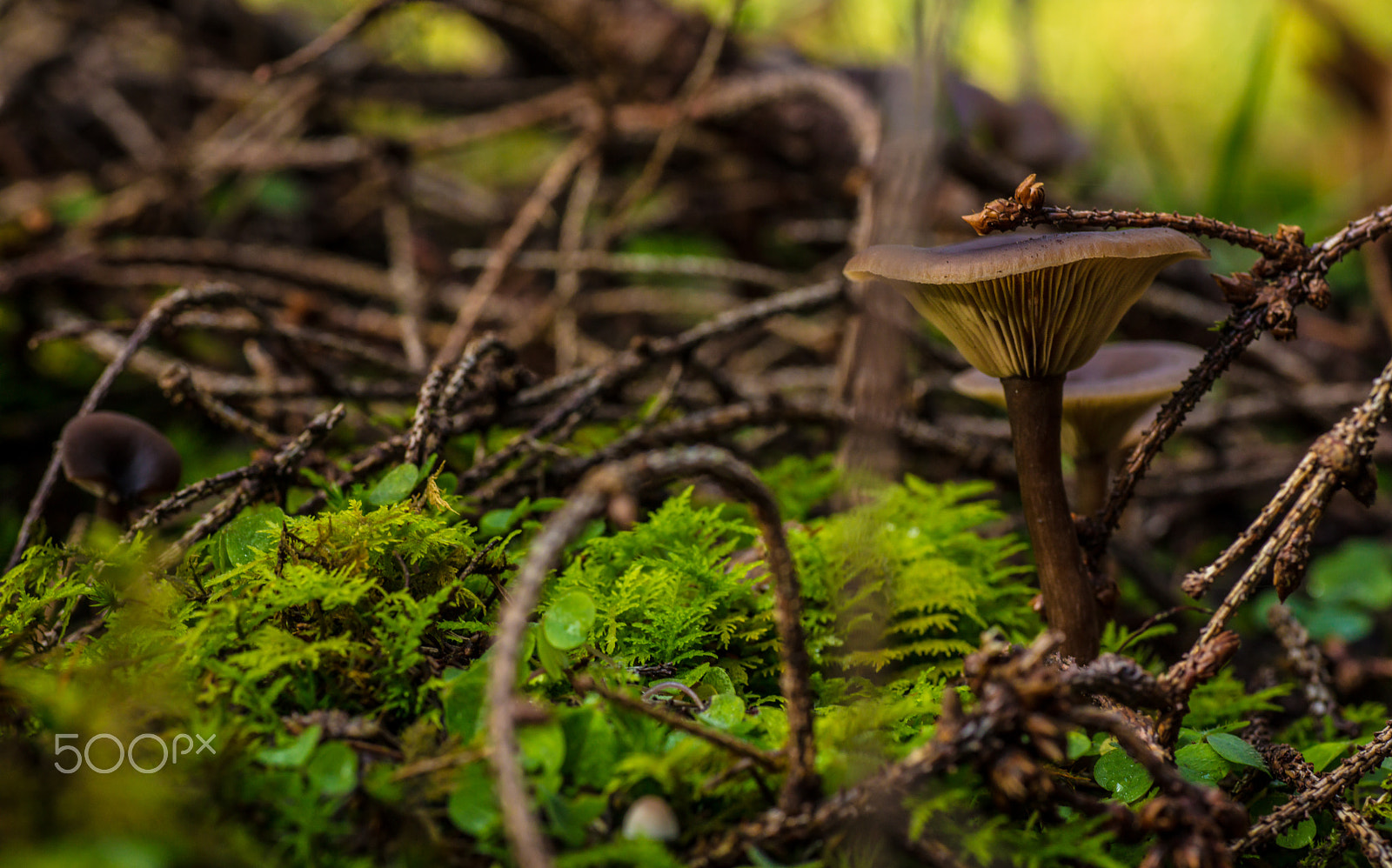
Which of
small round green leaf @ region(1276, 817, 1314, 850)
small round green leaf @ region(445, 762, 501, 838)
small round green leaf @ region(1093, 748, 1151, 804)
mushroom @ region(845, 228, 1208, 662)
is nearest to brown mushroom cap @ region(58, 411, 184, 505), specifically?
small round green leaf @ region(445, 762, 501, 838)

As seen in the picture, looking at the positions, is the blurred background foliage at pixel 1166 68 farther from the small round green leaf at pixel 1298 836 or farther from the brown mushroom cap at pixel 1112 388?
the small round green leaf at pixel 1298 836

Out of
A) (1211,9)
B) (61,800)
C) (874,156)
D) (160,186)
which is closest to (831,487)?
(874,156)

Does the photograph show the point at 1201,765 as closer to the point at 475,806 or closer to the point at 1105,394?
the point at 1105,394

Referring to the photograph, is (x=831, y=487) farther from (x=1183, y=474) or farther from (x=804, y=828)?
(x=1183, y=474)

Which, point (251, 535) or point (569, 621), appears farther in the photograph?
point (251, 535)

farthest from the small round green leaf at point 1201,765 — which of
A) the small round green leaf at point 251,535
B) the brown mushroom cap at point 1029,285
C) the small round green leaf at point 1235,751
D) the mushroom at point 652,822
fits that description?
the small round green leaf at point 251,535

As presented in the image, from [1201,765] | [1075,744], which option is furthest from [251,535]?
[1201,765]
